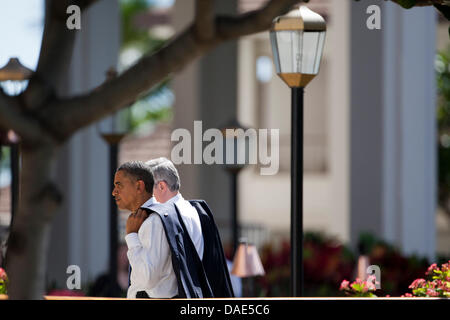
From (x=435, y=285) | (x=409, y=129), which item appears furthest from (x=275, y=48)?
(x=409, y=129)

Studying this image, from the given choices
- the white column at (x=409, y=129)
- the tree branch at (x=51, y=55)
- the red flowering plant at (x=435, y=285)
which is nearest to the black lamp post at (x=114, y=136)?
the tree branch at (x=51, y=55)

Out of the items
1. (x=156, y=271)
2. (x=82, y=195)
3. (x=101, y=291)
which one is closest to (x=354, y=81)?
(x=82, y=195)

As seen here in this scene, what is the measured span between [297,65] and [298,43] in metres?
0.12

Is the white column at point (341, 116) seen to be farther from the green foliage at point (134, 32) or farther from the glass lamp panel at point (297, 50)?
the green foliage at point (134, 32)

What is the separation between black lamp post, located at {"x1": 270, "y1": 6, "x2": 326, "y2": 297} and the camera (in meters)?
4.81

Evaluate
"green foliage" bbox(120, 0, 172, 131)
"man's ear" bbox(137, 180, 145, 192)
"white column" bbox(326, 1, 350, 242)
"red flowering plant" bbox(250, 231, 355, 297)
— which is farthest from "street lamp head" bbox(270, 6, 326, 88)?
"green foliage" bbox(120, 0, 172, 131)

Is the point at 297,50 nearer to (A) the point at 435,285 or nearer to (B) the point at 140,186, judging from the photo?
(B) the point at 140,186

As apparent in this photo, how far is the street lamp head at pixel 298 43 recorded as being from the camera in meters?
4.92

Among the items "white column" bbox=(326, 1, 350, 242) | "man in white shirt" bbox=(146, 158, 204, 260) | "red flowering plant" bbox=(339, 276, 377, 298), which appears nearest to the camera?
"red flowering plant" bbox=(339, 276, 377, 298)

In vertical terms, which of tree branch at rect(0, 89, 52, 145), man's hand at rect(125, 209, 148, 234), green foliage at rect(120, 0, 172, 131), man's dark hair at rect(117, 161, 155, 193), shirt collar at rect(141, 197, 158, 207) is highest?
green foliage at rect(120, 0, 172, 131)

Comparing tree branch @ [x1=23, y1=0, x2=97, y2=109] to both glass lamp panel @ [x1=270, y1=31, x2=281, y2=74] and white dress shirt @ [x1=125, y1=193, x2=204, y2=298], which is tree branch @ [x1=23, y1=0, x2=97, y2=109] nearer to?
white dress shirt @ [x1=125, y1=193, x2=204, y2=298]

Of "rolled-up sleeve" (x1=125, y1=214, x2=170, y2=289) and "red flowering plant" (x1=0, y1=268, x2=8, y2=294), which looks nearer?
"rolled-up sleeve" (x1=125, y1=214, x2=170, y2=289)

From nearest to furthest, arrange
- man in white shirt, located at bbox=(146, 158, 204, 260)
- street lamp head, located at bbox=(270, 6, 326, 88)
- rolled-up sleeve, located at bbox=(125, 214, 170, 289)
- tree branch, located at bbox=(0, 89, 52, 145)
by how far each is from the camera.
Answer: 1. tree branch, located at bbox=(0, 89, 52, 145)
2. rolled-up sleeve, located at bbox=(125, 214, 170, 289)
3. man in white shirt, located at bbox=(146, 158, 204, 260)
4. street lamp head, located at bbox=(270, 6, 326, 88)

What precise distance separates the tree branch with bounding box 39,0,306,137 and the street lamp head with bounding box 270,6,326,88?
10 cm
